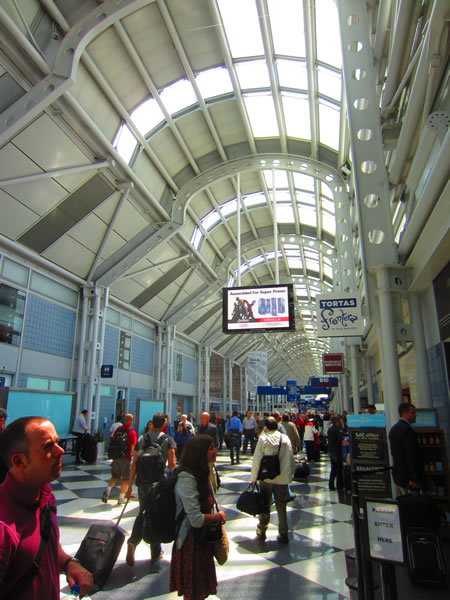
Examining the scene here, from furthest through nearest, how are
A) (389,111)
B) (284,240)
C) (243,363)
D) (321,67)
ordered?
(243,363) → (284,240) → (321,67) → (389,111)

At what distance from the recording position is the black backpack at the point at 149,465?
4523 millimetres

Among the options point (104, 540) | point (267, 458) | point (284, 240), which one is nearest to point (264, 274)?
point (284, 240)

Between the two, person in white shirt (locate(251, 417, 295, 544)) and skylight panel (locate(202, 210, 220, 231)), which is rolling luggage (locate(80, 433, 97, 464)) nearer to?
person in white shirt (locate(251, 417, 295, 544))

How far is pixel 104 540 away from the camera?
1.76 metres

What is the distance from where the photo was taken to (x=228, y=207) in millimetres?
18531

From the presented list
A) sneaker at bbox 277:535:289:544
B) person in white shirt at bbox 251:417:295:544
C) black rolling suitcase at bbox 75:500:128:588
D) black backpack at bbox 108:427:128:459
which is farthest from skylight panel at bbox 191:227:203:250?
black rolling suitcase at bbox 75:500:128:588

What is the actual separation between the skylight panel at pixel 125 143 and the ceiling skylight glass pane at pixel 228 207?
21.8ft

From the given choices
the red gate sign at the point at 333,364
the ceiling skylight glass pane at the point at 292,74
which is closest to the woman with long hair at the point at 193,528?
the ceiling skylight glass pane at the point at 292,74

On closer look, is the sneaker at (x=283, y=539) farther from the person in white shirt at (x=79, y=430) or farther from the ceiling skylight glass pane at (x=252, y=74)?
the ceiling skylight glass pane at (x=252, y=74)

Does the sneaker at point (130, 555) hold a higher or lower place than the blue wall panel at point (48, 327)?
lower

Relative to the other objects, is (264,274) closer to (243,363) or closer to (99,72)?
(243,363)

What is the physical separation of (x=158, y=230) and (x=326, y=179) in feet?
19.5

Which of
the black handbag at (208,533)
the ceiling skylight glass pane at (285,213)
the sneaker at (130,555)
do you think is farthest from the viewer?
the ceiling skylight glass pane at (285,213)

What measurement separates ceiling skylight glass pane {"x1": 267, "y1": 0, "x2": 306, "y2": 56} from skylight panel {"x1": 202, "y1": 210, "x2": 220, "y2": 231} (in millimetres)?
8022
